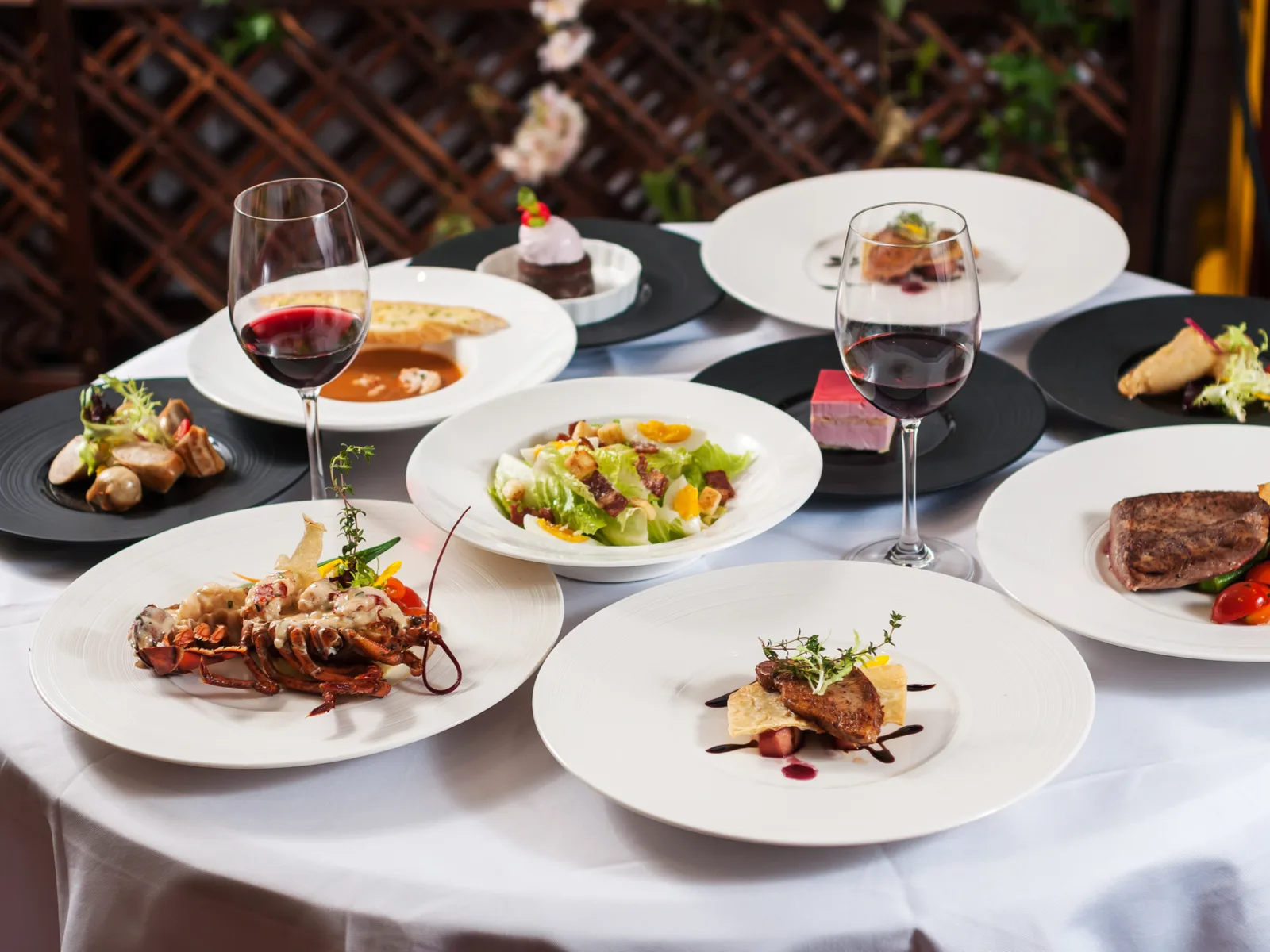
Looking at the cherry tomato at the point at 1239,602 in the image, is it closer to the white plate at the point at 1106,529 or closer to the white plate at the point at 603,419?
the white plate at the point at 1106,529

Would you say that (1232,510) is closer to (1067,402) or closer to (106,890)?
(1067,402)

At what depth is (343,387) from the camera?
198 centimetres

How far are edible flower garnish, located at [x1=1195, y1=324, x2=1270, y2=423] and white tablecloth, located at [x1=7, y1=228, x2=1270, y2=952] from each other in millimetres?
573

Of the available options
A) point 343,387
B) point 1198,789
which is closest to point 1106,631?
point 1198,789

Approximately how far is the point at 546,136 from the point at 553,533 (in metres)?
2.95

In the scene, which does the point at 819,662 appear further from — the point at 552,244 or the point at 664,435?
the point at 552,244

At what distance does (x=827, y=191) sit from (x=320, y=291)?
130 centimetres

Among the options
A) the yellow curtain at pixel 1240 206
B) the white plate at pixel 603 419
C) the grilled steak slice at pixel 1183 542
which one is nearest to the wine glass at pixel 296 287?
the white plate at pixel 603 419

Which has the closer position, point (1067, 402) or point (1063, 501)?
point (1063, 501)

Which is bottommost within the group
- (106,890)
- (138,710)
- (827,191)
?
(106,890)

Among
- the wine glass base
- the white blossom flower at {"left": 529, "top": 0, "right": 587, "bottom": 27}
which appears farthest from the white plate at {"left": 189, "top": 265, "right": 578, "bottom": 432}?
the white blossom flower at {"left": 529, "top": 0, "right": 587, "bottom": 27}

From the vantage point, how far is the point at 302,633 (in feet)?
4.22

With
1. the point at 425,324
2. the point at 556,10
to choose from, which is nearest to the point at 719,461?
the point at 425,324

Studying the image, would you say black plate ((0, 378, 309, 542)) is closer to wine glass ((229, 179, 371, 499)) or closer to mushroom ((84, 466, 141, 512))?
mushroom ((84, 466, 141, 512))
